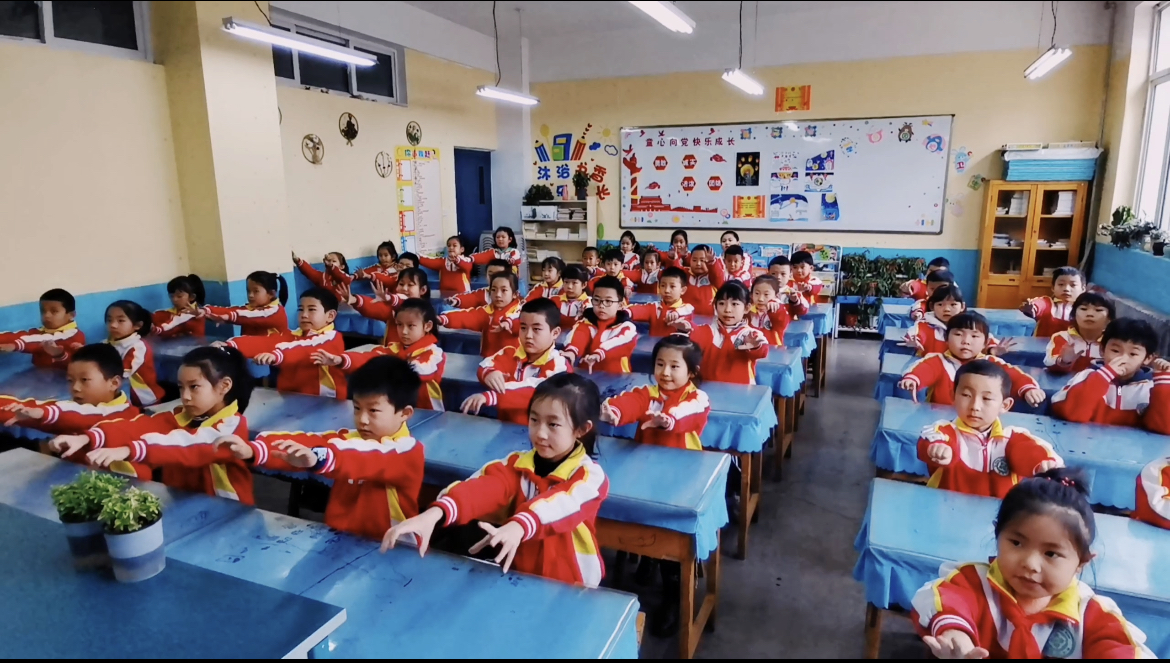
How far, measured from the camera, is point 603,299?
12.3 feet

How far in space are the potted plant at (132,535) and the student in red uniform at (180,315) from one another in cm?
365

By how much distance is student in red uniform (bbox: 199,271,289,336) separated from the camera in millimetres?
4414

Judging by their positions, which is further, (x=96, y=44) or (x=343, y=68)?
(x=343, y=68)

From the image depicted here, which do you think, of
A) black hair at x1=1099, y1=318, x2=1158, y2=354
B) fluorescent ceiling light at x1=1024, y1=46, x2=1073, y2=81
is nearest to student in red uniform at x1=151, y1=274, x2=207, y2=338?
black hair at x1=1099, y1=318, x2=1158, y2=354

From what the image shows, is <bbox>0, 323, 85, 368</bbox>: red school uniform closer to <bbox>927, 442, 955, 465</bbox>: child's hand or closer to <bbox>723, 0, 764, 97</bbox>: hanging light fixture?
<bbox>927, 442, 955, 465</bbox>: child's hand

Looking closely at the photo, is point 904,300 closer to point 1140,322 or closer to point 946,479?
point 1140,322

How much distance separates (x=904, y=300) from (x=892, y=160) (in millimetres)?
1976

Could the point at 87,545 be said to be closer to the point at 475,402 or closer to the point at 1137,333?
the point at 475,402

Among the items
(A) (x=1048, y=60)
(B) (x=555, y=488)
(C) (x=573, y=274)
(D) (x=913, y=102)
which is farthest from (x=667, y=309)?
(D) (x=913, y=102)

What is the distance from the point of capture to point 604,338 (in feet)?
11.8

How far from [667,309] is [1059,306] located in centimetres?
267

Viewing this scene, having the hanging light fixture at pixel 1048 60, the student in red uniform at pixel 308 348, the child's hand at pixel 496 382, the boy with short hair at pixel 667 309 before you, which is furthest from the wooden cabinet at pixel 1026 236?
the student in red uniform at pixel 308 348

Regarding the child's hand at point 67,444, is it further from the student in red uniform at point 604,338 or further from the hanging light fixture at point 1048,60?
the hanging light fixture at point 1048,60

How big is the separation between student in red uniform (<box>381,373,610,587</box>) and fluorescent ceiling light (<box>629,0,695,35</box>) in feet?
6.96
